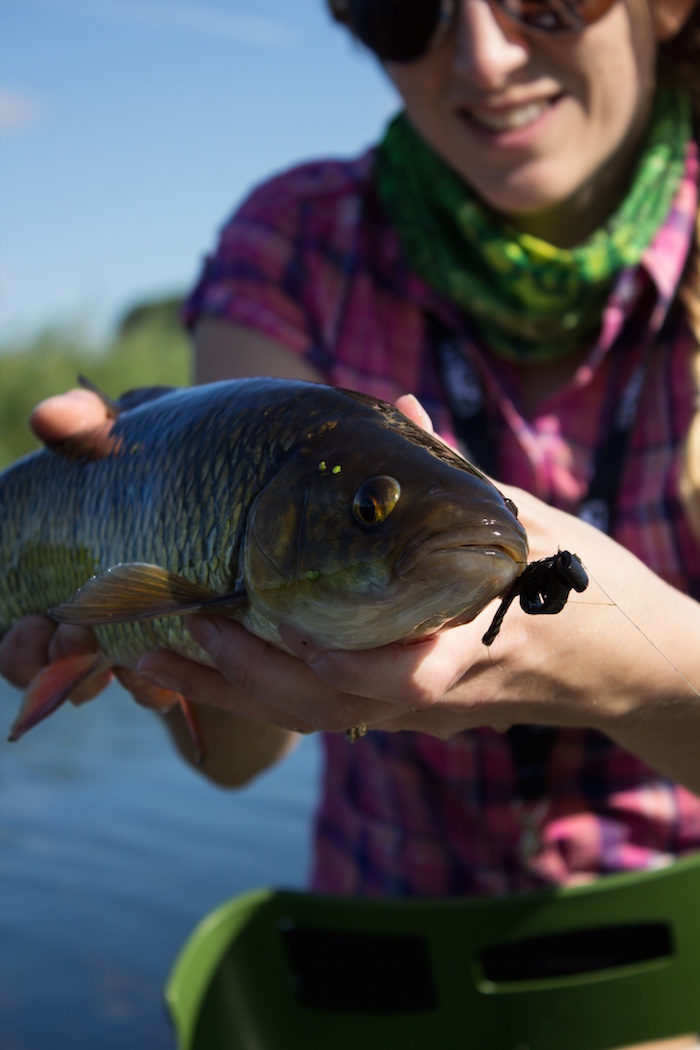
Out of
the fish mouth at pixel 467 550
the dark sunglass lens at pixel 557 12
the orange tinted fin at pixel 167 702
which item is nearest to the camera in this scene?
the fish mouth at pixel 467 550

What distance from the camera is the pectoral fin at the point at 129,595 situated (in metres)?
1.56

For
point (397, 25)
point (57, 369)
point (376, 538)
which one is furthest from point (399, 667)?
point (57, 369)

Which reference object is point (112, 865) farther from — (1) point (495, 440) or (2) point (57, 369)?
(2) point (57, 369)

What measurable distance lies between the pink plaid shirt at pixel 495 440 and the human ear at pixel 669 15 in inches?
12.7

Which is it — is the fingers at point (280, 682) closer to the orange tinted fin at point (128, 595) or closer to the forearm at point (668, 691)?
the orange tinted fin at point (128, 595)

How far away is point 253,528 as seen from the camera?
149 centimetres

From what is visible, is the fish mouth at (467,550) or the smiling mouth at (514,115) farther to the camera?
the smiling mouth at (514,115)

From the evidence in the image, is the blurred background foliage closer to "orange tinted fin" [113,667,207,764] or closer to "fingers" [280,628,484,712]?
"orange tinted fin" [113,667,207,764]

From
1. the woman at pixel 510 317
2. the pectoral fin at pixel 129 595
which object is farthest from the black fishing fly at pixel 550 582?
the woman at pixel 510 317

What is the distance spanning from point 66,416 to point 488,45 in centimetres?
127

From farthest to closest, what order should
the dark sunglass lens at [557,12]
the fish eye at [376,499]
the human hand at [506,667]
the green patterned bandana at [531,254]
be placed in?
the green patterned bandana at [531,254] → the dark sunglass lens at [557,12] → the human hand at [506,667] → the fish eye at [376,499]

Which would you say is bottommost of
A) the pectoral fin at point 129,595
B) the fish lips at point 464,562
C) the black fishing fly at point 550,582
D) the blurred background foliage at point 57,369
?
the blurred background foliage at point 57,369

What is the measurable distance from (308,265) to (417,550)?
171cm

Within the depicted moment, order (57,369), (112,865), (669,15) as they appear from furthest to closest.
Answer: (57,369)
(112,865)
(669,15)
